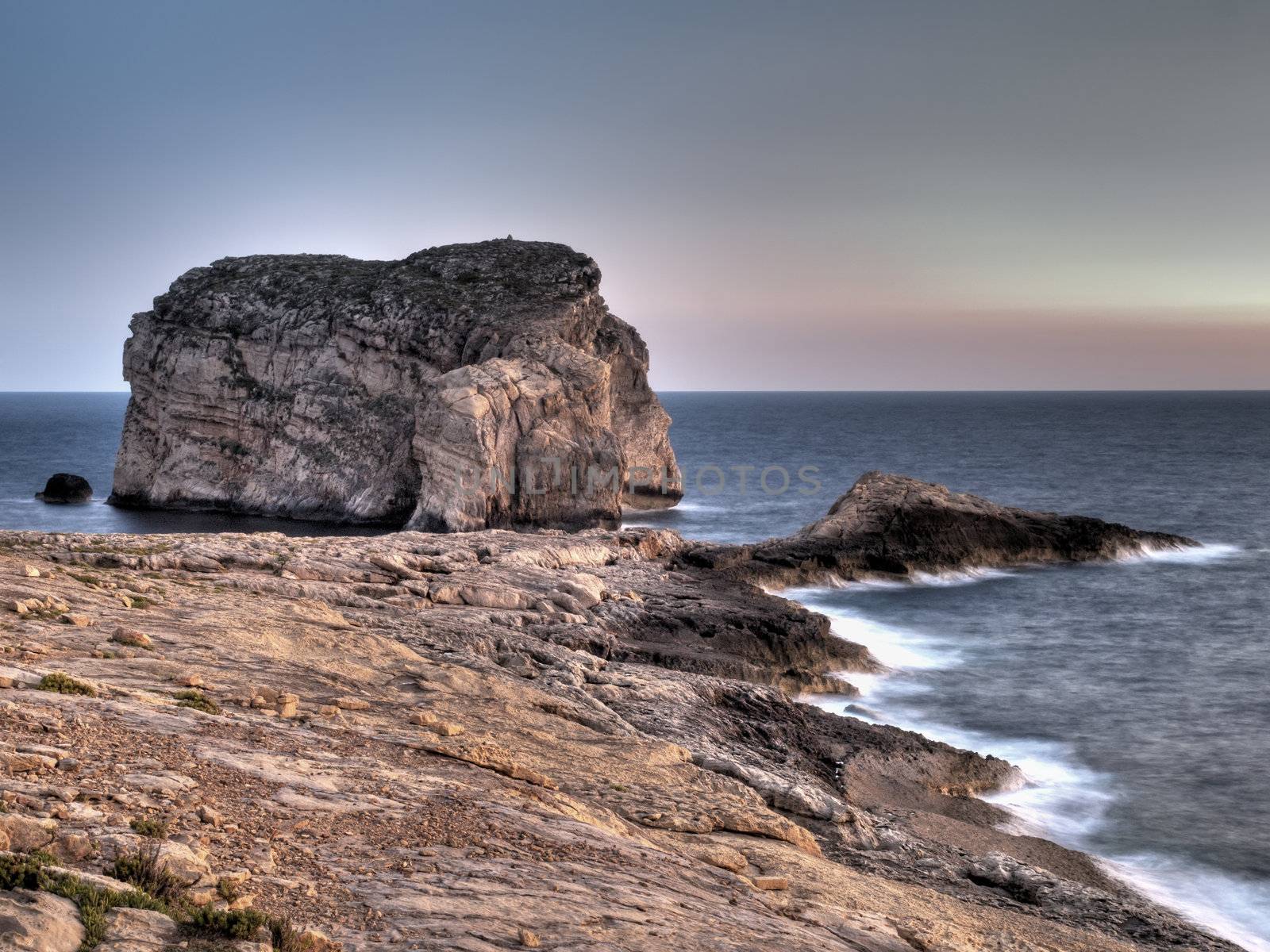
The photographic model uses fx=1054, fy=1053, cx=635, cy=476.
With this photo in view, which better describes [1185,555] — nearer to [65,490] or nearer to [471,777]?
[471,777]

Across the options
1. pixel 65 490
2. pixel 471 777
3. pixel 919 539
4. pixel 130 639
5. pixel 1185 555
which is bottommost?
pixel 1185 555

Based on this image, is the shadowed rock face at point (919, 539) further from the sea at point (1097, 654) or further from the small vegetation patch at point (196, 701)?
the small vegetation patch at point (196, 701)

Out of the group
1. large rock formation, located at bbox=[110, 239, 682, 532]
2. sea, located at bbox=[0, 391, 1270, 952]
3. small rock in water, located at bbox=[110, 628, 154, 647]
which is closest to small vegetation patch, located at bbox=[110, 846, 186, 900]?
small rock in water, located at bbox=[110, 628, 154, 647]

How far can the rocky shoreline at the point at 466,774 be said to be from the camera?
33.6ft

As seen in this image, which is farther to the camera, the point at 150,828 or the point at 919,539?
the point at 919,539

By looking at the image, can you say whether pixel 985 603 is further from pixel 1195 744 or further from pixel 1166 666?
pixel 1195 744

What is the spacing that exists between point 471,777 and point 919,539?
1737 inches

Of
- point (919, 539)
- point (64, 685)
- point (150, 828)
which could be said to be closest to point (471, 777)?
point (150, 828)

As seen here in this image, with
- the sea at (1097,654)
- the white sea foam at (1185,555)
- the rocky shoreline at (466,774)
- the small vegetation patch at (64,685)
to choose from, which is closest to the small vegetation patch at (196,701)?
the rocky shoreline at (466,774)

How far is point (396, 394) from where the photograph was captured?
227ft

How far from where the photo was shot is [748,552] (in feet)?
165

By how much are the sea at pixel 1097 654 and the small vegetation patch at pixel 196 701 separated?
57.1 ft

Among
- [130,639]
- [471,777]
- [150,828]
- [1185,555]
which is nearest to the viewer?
[150,828]

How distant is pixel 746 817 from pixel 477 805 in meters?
5.02
